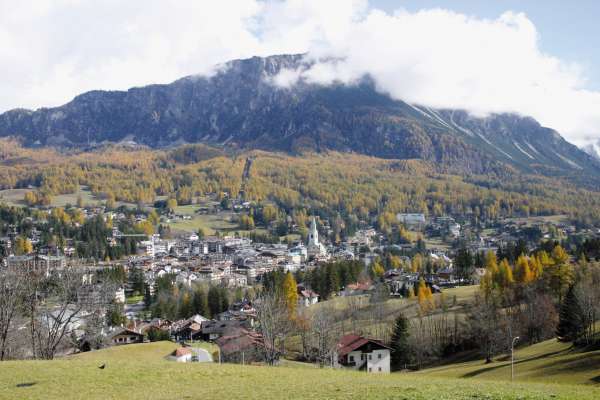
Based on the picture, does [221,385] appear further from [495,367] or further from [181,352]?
[495,367]

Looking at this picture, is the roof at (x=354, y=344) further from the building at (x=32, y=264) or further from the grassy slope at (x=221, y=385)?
the building at (x=32, y=264)

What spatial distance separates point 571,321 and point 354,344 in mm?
19956

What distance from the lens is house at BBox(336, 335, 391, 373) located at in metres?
57.0

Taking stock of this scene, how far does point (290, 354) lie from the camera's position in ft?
224

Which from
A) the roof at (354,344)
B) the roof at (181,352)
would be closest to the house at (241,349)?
the roof at (181,352)

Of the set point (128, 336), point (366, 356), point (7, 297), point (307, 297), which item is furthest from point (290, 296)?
point (7, 297)

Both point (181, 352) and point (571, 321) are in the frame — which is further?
point (571, 321)

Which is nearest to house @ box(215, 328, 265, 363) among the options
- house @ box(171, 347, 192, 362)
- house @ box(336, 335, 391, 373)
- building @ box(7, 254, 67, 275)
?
house @ box(171, 347, 192, 362)

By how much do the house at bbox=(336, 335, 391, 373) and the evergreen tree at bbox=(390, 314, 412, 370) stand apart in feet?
16.1

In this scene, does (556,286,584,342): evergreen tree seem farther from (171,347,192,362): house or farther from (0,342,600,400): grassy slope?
(171,347,192,362): house

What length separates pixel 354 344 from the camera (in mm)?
58531

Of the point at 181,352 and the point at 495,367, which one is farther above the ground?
the point at 181,352

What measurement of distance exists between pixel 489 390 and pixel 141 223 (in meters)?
185

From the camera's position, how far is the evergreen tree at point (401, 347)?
62562mm
